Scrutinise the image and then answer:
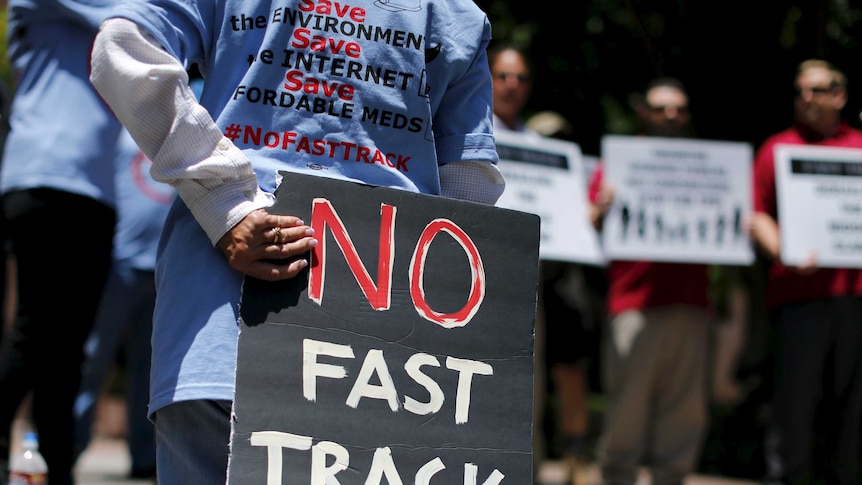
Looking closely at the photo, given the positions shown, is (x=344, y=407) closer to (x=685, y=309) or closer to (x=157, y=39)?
(x=157, y=39)

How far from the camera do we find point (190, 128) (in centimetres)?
251

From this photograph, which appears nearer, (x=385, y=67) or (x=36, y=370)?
(x=385, y=67)

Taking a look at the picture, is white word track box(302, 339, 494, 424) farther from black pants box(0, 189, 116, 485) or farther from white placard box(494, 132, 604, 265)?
white placard box(494, 132, 604, 265)

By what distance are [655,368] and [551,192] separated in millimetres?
1082

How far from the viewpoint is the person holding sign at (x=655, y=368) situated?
6992 millimetres

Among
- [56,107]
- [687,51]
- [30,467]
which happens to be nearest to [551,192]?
[687,51]

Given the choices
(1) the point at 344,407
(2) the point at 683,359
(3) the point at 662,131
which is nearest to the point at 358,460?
(1) the point at 344,407

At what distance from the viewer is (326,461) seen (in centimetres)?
251

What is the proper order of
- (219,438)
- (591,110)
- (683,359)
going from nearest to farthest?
(219,438) < (683,359) < (591,110)

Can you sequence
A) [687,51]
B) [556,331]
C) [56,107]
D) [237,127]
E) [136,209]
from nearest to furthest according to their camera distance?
[237,127], [56,107], [136,209], [556,331], [687,51]

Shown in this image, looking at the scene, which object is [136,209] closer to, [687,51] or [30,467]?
[30,467]

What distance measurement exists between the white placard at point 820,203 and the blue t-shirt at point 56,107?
3473mm

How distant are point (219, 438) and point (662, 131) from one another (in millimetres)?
5425

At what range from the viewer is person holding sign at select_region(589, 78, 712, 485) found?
6.99 meters
